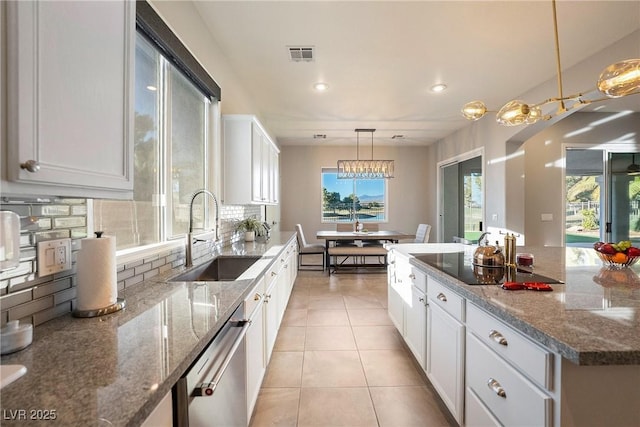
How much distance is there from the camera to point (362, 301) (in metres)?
3.96

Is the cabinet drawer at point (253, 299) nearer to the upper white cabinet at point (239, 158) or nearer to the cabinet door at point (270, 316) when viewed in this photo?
the cabinet door at point (270, 316)

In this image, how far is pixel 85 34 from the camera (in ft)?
2.75

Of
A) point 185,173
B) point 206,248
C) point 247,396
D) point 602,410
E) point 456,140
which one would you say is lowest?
point 247,396

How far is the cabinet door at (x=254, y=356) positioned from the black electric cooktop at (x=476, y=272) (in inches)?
45.5

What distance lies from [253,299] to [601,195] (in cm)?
581

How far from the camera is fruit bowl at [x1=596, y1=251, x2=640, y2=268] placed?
182cm

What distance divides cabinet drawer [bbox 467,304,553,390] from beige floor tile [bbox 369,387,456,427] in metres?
0.78

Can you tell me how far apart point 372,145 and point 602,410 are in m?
6.89

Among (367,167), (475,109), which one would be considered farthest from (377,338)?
(367,167)

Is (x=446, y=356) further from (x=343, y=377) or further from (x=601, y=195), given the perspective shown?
(x=601, y=195)

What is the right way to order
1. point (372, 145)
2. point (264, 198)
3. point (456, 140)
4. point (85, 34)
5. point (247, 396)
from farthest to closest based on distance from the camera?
point (372, 145) < point (456, 140) < point (264, 198) < point (247, 396) < point (85, 34)

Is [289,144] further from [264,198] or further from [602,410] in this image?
Result: [602,410]

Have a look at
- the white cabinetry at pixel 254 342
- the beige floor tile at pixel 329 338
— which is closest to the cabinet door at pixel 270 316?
the white cabinetry at pixel 254 342

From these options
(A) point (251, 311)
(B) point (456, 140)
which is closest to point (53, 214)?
(A) point (251, 311)
